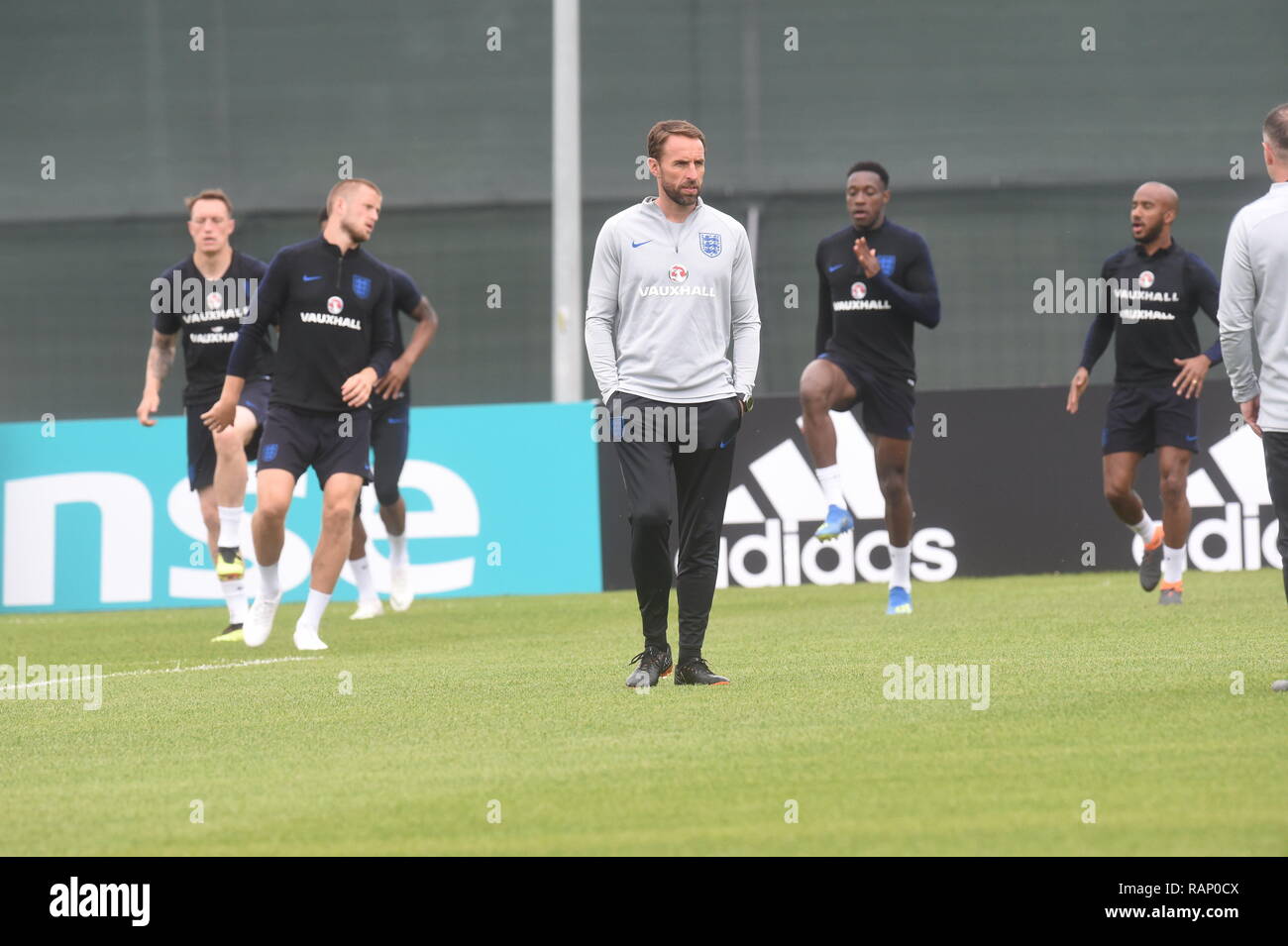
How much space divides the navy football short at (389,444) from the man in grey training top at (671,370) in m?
5.25

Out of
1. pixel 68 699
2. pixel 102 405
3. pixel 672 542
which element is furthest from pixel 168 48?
pixel 68 699

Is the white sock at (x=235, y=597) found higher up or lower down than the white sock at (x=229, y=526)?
lower down

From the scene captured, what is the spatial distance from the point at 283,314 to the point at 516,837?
5.60 metres

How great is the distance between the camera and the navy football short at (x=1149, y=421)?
1097 cm

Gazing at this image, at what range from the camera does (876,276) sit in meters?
10.6

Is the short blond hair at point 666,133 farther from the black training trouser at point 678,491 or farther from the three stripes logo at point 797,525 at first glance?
the three stripes logo at point 797,525

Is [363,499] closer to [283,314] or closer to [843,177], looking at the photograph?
[283,314]

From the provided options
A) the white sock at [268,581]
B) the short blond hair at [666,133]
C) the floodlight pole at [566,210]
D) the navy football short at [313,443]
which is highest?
the floodlight pole at [566,210]

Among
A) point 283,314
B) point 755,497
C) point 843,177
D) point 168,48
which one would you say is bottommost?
point 755,497

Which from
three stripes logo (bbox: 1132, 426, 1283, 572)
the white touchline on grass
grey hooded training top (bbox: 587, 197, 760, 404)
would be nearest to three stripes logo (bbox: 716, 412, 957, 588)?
three stripes logo (bbox: 1132, 426, 1283, 572)

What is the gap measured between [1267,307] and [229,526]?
649 centimetres

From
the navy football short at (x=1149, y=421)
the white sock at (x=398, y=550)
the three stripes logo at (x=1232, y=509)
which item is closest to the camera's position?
the navy football short at (x=1149, y=421)

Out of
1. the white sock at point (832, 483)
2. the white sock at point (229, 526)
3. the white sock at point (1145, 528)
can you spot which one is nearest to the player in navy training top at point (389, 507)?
the white sock at point (229, 526)

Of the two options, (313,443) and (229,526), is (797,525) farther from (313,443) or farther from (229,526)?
(313,443)
